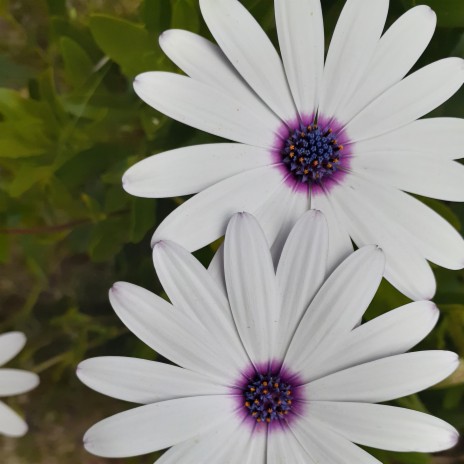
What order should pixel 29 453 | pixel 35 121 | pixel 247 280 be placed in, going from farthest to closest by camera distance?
pixel 29 453 < pixel 35 121 < pixel 247 280

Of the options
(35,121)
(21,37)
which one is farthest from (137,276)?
(21,37)

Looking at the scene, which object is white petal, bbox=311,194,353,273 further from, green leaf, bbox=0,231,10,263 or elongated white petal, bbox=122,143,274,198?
green leaf, bbox=0,231,10,263

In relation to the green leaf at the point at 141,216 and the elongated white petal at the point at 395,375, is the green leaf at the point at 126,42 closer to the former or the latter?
the green leaf at the point at 141,216

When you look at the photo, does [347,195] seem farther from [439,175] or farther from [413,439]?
[413,439]

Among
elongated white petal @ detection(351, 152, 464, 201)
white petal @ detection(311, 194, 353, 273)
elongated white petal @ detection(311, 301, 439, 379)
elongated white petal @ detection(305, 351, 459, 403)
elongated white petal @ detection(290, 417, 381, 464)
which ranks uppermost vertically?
elongated white petal @ detection(351, 152, 464, 201)

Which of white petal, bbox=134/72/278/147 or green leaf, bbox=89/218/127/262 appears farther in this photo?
green leaf, bbox=89/218/127/262

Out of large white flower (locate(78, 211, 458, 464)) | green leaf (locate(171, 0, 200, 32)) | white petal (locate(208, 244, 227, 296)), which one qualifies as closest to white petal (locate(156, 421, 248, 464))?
large white flower (locate(78, 211, 458, 464))

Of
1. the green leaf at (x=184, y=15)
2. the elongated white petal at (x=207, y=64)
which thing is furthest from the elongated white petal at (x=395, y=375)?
the green leaf at (x=184, y=15)
